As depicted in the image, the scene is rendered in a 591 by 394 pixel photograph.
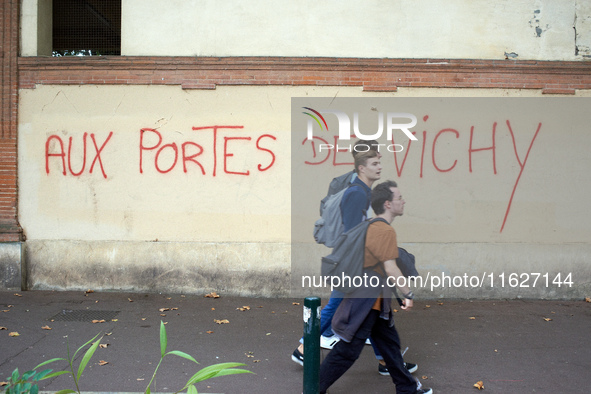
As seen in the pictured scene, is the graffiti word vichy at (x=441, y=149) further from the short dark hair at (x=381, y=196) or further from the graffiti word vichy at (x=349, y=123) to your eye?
the short dark hair at (x=381, y=196)

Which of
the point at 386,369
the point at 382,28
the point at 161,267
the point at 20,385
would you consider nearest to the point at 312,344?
the point at 386,369

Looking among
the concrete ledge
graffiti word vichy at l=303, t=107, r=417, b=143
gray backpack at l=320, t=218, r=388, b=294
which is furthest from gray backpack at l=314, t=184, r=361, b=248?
the concrete ledge

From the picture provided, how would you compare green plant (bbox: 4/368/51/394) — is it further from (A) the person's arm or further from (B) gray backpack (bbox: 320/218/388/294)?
(A) the person's arm

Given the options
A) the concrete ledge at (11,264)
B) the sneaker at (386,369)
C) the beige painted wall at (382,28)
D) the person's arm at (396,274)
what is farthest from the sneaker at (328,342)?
the concrete ledge at (11,264)

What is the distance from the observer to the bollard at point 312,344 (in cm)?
361

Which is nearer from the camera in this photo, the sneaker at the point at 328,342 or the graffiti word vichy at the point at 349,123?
the sneaker at the point at 328,342

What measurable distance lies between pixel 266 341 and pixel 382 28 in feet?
15.4

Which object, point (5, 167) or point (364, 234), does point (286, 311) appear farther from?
point (5, 167)

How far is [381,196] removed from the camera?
385 cm

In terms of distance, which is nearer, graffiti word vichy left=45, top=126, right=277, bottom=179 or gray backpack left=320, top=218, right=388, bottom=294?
gray backpack left=320, top=218, right=388, bottom=294

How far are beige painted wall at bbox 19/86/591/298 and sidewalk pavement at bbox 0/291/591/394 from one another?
430 millimetres

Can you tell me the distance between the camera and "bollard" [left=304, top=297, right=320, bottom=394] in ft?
11.8

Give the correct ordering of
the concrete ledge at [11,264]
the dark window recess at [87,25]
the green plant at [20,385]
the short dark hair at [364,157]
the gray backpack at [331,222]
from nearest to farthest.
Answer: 1. the green plant at [20,385]
2. the short dark hair at [364,157]
3. the gray backpack at [331,222]
4. the concrete ledge at [11,264]
5. the dark window recess at [87,25]

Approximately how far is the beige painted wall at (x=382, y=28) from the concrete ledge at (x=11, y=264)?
3656mm
